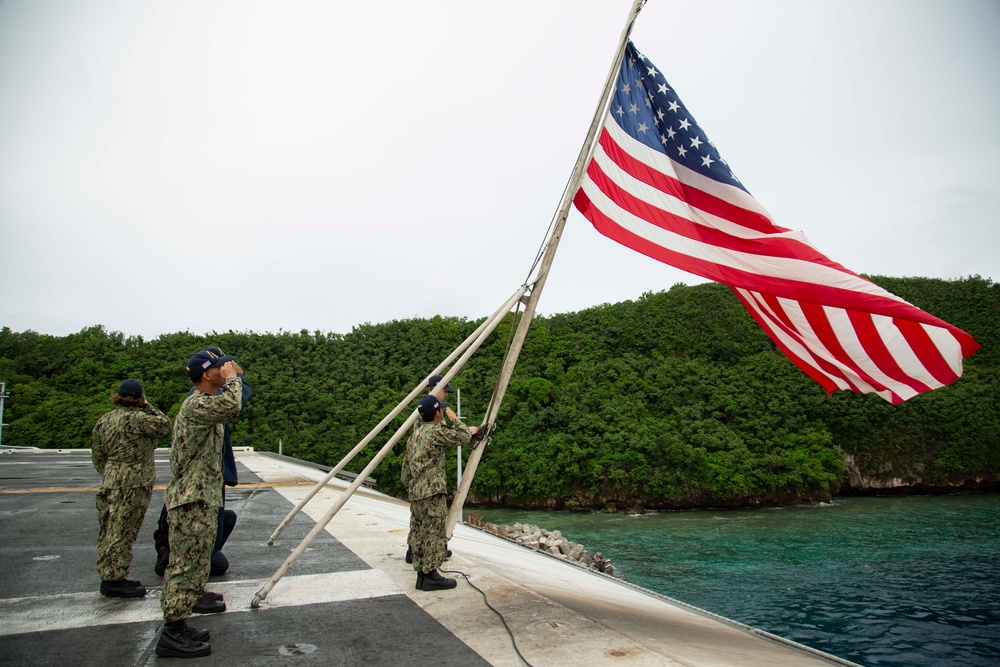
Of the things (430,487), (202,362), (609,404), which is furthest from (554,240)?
(609,404)

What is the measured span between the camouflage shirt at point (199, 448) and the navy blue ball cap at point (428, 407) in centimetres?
157

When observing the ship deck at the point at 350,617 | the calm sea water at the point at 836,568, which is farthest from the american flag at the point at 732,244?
the calm sea water at the point at 836,568

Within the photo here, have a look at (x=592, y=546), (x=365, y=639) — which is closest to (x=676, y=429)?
(x=592, y=546)

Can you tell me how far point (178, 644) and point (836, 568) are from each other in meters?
19.7

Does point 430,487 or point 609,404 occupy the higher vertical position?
point 609,404

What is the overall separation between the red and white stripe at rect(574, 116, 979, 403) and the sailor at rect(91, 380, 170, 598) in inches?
170

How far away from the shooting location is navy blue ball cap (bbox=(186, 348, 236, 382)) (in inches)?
165

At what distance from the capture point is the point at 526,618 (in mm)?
4539

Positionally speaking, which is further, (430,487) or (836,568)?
(836,568)

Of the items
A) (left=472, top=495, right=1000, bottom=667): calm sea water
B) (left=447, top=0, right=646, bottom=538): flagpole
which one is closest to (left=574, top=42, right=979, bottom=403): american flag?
(left=447, top=0, right=646, bottom=538): flagpole

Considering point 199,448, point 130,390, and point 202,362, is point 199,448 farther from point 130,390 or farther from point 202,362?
point 130,390

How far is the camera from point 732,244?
586 centimetres

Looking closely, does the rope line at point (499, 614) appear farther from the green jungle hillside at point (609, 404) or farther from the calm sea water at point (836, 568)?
the green jungle hillside at point (609, 404)

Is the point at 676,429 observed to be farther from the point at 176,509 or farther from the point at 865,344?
the point at 176,509
